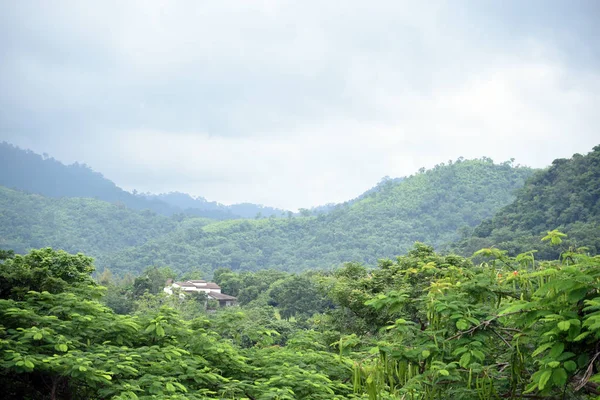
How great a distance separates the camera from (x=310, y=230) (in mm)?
89312

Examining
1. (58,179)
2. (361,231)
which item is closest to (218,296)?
(361,231)

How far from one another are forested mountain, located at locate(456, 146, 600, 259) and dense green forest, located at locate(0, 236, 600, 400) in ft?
102

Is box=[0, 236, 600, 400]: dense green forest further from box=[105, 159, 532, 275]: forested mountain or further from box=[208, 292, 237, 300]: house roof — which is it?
box=[105, 159, 532, 275]: forested mountain

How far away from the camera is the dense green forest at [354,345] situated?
313 centimetres

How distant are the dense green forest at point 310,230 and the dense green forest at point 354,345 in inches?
2697

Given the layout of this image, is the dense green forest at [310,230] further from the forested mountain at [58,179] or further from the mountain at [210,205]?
the mountain at [210,205]

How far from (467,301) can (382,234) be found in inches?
3042

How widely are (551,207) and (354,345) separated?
130 ft

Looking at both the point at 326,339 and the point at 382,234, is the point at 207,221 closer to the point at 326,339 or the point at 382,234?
the point at 382,234

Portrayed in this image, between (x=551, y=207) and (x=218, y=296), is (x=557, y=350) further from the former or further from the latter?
(x=218, y=296)

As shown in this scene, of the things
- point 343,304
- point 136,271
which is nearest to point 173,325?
point 343,304

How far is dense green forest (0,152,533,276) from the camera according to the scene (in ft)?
260

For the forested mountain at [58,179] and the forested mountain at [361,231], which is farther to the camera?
the forested mountain at [58,179]

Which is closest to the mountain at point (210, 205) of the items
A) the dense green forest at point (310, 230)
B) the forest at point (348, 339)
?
the dense green forest at point (310, 230)
